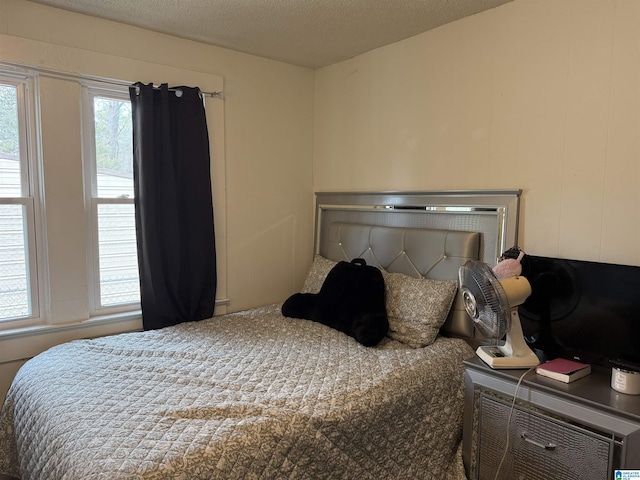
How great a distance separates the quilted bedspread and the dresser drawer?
176mm

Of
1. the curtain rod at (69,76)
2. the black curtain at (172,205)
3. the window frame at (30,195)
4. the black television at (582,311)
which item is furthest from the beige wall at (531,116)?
the window frame at (30,195)

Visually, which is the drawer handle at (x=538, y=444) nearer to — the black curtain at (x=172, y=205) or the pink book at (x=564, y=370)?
the pink book at (x=564, y=370)

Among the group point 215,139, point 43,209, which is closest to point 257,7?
point 215,139

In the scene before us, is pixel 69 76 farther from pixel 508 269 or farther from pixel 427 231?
pixel 508 269

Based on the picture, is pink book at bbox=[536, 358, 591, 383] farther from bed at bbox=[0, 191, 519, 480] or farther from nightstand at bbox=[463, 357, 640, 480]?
bed at bbox=[0, 191, 519, 480]

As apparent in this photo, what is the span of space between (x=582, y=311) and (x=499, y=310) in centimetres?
36

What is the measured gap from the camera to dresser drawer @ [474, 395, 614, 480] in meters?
1.65

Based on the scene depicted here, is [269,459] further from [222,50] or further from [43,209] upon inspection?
[222,50]

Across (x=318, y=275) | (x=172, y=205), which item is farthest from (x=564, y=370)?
(x=172, y=205)

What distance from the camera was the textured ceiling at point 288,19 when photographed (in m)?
2.37

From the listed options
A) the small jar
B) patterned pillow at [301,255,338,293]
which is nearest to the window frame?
patterned pillow at [301,255,338,293]

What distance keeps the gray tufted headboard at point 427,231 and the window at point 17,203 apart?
1.90m

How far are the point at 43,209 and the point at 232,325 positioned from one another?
1219mm

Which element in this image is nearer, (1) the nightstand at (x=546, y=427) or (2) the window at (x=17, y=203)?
(1) the nightstand at (x=546, y=427)
